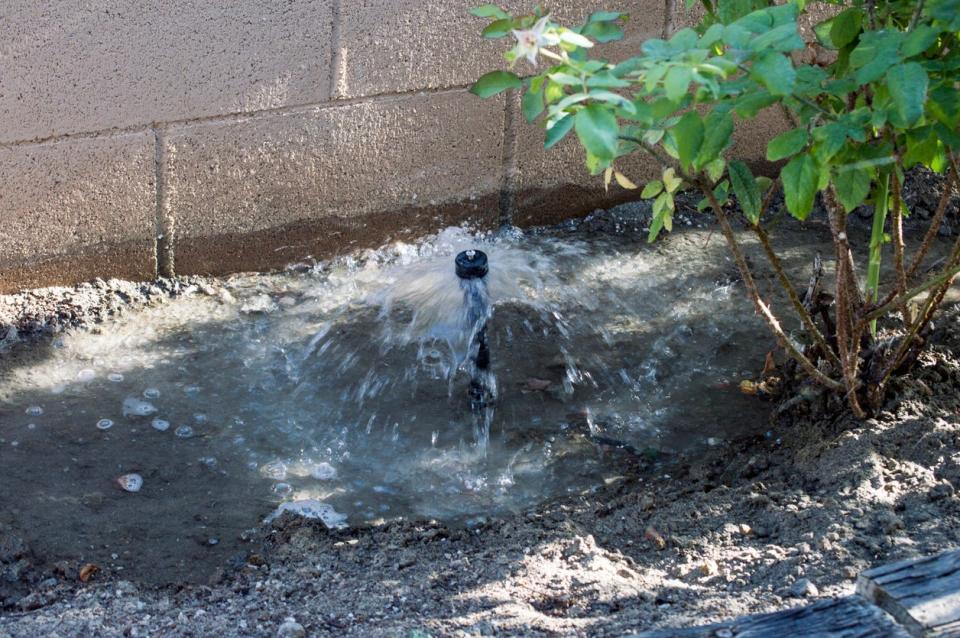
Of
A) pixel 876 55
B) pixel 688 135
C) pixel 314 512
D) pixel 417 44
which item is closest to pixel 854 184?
pixel 876 55

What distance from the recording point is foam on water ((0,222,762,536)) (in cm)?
321

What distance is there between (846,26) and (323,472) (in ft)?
5.83

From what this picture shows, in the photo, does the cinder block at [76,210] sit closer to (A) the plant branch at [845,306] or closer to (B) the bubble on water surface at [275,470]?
(B) the bubble on water surface at [275,470]

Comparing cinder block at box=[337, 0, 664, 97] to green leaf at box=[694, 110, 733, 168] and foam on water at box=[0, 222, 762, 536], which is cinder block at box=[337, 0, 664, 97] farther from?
green leaf at box=[694, 110, 733, 168]

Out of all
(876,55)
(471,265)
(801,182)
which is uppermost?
(876,55)

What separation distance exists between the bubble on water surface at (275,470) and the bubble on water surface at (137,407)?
1.45 feet

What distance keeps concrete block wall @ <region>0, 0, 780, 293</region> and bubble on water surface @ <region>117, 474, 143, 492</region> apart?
1.06 m

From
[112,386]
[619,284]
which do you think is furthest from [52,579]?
[619,284]

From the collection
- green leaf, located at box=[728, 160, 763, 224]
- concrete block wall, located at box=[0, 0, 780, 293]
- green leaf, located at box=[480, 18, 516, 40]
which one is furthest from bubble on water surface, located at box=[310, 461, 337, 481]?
green leaf, located at box=[480, 18, 516, 40]

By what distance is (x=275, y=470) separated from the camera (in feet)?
10.5

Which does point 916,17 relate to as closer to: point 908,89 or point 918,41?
point 918,41

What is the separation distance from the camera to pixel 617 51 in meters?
4.13

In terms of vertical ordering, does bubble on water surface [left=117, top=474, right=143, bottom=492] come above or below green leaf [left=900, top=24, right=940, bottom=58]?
below

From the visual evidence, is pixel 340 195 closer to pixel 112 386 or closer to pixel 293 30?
pixel 293 30
